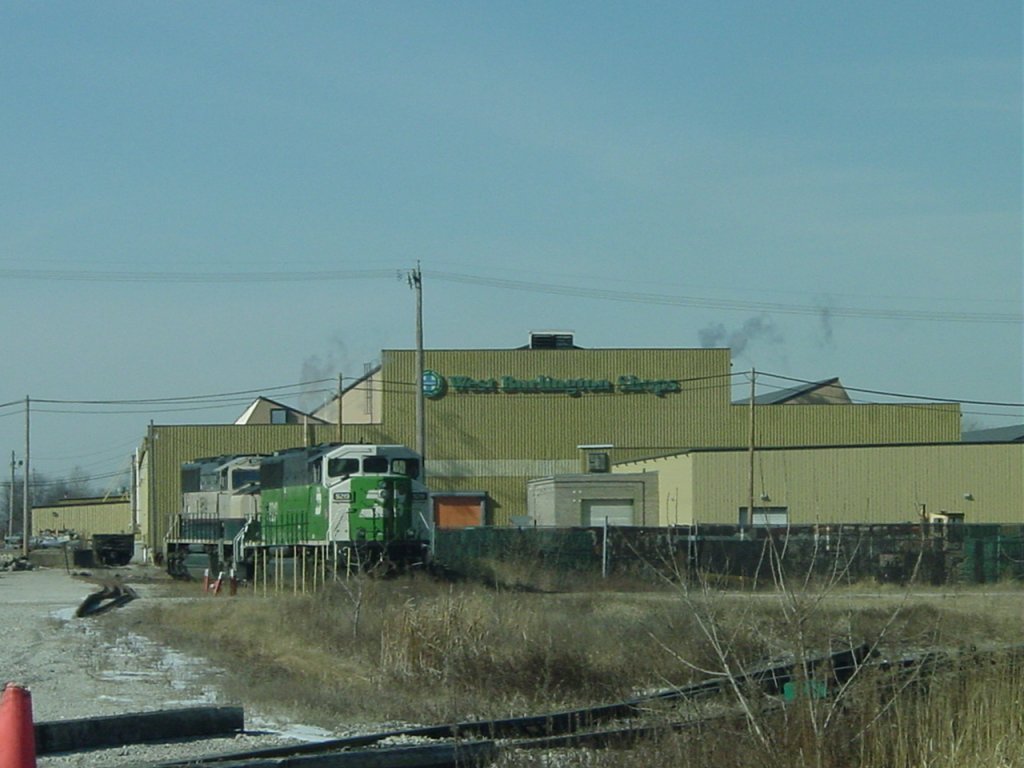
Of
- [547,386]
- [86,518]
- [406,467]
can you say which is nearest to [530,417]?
[547,386]

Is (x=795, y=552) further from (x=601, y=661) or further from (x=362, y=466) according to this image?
(x=601, y=661)

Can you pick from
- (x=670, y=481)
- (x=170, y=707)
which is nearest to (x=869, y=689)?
(x=170, y=707)

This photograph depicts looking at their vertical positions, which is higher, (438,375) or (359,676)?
(438,375)

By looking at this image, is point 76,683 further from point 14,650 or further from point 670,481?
point 670,481

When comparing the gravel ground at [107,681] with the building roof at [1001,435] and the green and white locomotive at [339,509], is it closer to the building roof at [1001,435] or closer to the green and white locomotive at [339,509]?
the green and white locomotive at [339,509]

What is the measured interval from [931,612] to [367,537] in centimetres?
1281

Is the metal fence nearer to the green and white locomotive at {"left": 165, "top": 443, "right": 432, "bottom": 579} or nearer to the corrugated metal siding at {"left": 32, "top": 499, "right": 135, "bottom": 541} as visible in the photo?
the green and white locomotive at {"left": 165, "top": 443, "right": 432, "bottom": 579}

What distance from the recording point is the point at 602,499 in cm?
5928

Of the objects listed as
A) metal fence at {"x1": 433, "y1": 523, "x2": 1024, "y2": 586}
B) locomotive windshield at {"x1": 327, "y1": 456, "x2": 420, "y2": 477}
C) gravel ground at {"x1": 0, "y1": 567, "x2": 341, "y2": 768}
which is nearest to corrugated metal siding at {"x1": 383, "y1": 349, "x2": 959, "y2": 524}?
metal fence at {"x1": 433, "y1": 523, "x2": 1024, "y2": 586}

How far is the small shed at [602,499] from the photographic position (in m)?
58.6

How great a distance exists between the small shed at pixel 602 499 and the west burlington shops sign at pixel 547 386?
794 centimetres

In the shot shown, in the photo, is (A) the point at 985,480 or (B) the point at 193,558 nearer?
(B) the point at 193,558

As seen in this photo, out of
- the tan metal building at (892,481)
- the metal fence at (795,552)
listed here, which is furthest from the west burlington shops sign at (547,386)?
the metal fence at (795,552)

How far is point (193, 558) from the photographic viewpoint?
4066 centimetres
